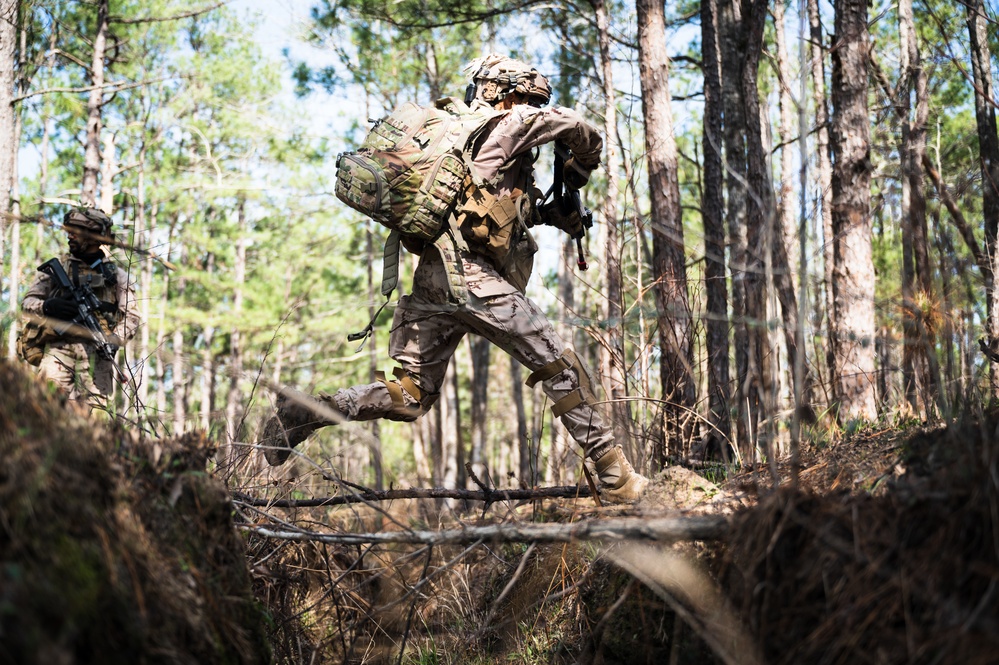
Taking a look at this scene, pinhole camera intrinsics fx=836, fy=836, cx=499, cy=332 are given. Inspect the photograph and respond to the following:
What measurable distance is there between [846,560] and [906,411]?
224 cm

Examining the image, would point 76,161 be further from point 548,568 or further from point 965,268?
point 965,268

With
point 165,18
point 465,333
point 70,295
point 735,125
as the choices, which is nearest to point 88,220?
point 70,295

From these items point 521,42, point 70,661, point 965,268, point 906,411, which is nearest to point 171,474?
point 70,661

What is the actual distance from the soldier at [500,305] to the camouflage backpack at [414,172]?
103mm

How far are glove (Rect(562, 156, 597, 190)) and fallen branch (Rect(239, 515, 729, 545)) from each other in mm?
2202

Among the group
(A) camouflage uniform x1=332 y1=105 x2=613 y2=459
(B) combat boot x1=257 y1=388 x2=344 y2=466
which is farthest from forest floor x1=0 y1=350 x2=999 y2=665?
(A) camouflage uniform x1=332 y1=105 x2=613 y2=459

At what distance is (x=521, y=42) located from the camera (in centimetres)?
1430

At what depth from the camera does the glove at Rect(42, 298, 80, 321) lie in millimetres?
6012

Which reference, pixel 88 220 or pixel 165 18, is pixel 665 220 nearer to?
pixel 88 220

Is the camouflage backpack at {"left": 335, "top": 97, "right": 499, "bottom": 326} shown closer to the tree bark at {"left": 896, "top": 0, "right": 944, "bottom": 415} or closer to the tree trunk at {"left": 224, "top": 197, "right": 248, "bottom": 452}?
the tree bark at {"left": 896, "top": 0, "right": 944, "bottom": 415}

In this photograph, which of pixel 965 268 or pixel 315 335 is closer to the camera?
pixel 965 268

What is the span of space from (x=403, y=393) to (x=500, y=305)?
68cm

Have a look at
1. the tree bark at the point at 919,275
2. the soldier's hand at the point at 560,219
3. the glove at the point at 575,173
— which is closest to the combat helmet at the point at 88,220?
the soldier's hand at the point at 560,219

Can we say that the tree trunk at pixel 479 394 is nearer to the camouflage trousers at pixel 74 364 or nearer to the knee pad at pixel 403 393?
the camouflage trousers at pixel 74 364
